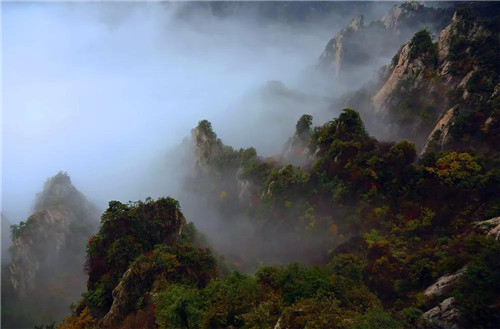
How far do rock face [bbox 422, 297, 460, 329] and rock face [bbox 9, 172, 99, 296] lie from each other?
64225mm

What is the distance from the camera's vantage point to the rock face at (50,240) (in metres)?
63.2

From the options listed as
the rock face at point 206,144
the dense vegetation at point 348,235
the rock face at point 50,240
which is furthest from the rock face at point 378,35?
the rock face at point 50,240

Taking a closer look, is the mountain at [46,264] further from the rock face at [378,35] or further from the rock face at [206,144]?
the rock face at [378,35]

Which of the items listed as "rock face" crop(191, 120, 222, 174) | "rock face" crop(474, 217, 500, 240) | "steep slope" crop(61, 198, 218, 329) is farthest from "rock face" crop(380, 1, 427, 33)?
"steep slope" crop(61, 198, 218, 329)

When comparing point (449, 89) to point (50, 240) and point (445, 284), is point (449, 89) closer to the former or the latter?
point (445, 284)

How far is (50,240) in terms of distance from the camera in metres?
67.8

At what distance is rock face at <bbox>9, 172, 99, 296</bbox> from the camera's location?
63.2 m

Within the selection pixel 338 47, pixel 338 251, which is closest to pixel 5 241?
pixel 338 251

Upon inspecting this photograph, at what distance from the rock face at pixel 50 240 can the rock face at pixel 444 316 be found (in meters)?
64.2

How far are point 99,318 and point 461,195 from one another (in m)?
41.4

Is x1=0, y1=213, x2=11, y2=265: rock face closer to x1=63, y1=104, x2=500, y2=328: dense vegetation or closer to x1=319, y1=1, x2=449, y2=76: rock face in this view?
x1=63, y1=104, x2=500, y2=328: dense vegetation

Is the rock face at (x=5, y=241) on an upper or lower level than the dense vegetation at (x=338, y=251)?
upper

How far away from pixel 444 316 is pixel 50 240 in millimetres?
71281

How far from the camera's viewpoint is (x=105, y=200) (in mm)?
126625
